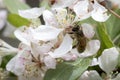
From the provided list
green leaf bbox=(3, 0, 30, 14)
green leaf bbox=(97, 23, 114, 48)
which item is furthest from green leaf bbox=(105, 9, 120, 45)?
green leaf bbox=(3, 0, 30, 14)

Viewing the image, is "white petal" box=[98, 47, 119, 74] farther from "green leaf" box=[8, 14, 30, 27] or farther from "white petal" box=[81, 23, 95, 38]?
"green leaf" box=[8, 14, 30, 27]

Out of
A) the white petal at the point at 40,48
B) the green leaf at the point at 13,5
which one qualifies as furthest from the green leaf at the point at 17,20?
the white petal at the point at 40,48

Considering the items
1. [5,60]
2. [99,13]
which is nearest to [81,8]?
[99,13]

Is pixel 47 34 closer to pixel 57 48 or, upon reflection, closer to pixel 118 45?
pixel 57 48

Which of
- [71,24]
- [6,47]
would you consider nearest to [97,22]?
[71,24]

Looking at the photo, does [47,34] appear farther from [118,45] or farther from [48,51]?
[118,45]

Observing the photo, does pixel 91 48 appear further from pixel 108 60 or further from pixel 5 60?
pixel 5 60

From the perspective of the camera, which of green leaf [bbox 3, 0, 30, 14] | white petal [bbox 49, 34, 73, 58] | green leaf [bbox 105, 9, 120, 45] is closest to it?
white petal [bbox 49, 34, 73, 58]
